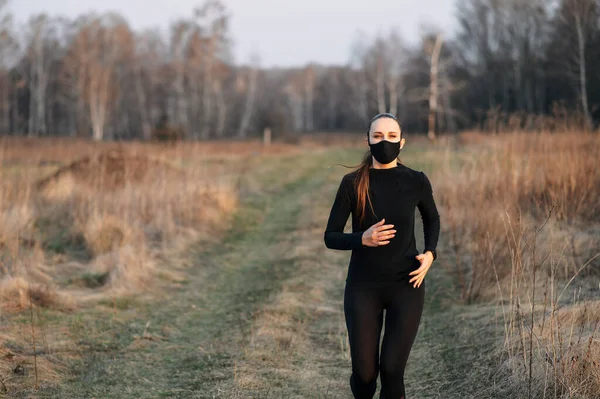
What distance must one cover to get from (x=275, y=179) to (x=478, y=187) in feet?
36.1

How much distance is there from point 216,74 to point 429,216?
37519mm

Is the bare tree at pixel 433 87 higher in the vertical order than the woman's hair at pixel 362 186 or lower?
higher

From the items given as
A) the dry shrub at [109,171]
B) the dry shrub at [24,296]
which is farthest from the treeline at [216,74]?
the dry shrub at [24,296]

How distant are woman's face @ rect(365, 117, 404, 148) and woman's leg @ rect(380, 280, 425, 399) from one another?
765 mm

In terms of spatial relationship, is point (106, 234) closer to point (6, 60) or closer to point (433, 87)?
point (433, 87)

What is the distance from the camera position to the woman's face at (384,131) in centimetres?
304

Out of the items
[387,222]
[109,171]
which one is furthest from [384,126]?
[109,171]

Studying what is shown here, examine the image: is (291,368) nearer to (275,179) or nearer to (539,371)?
(539,371)

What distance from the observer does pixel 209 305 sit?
6.71 meters

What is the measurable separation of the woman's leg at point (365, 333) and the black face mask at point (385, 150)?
0.67 meters

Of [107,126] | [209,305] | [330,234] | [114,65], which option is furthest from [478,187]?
[107,126]

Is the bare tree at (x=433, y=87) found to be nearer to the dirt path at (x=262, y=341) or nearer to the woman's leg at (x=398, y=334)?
the dirt path at (x=262, y=341)

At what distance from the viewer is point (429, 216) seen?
3188 mm

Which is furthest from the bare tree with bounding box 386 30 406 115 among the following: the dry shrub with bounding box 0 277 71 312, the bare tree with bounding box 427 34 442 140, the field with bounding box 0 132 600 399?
the dry shrub with bounding box 0 277 71 312
